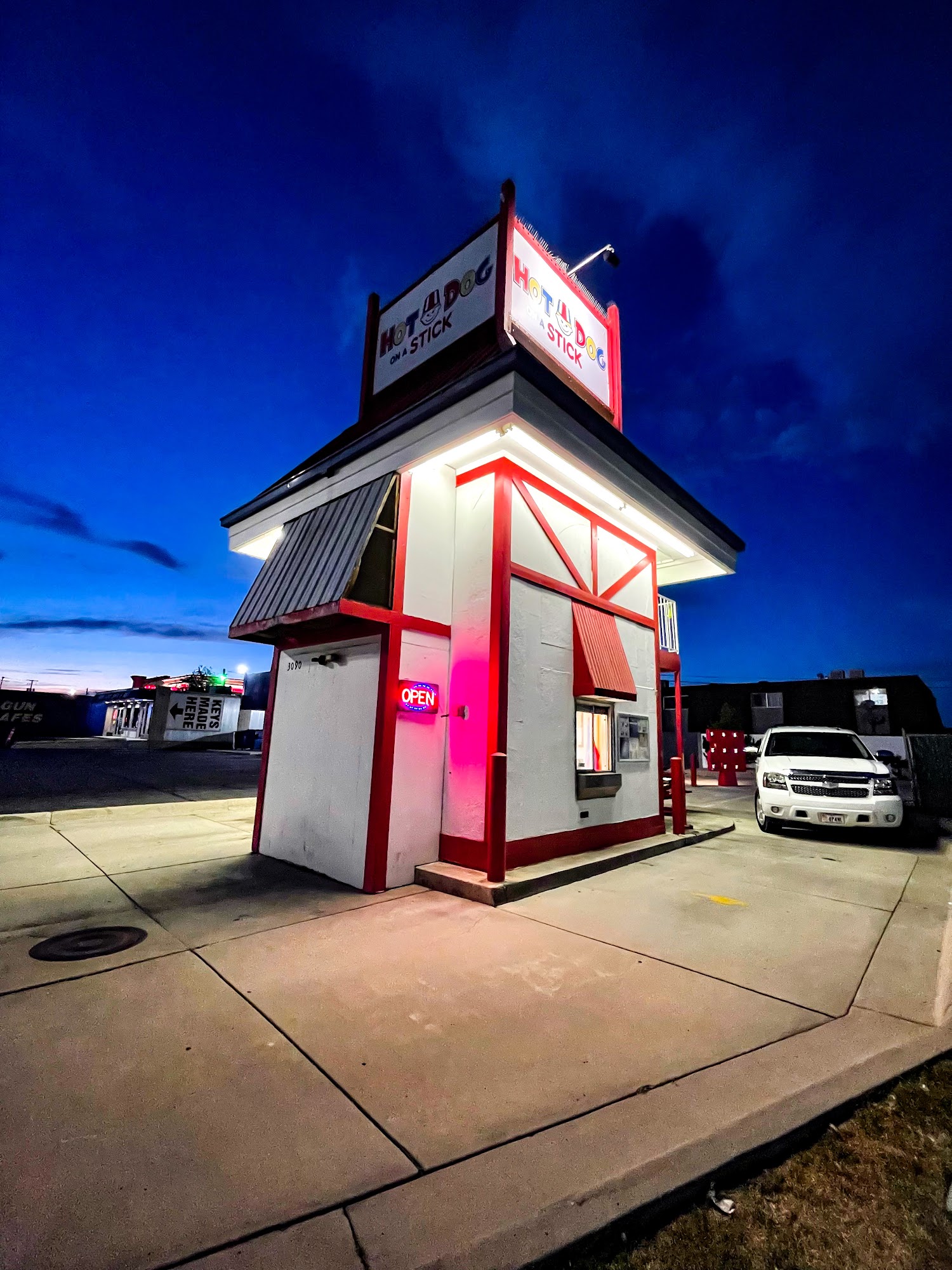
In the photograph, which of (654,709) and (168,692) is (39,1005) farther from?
(168,692)

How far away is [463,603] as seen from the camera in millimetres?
6742

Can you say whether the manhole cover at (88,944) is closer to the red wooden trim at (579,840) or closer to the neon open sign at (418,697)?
the neon open sign at (418,697)

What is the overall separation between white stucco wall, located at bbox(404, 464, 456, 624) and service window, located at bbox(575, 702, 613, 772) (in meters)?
2.47

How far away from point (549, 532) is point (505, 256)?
348 centimetres

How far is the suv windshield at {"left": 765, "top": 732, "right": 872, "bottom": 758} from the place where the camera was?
930 cm

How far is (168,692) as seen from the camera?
99.2 ft

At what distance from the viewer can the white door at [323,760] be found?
609cm

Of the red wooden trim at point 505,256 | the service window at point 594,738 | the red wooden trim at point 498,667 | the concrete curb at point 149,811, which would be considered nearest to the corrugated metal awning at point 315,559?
the red wooden trim at point 498,667

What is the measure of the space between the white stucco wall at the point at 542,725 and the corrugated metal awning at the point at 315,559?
189 cm

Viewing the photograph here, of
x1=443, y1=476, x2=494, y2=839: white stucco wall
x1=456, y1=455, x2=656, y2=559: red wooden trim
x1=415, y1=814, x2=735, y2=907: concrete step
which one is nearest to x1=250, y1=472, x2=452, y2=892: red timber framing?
x1=443, y1=476, x2=494, y2=839: white stucco wall

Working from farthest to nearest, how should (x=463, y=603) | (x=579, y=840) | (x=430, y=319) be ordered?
(x=430, y=319)
(x=579, y=840)
(x=463, y=603)

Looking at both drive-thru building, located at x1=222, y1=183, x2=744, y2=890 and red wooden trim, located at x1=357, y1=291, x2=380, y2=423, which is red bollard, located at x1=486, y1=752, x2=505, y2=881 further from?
red wooden trim, located at x1=357, y1=291, x2=380, y2=423

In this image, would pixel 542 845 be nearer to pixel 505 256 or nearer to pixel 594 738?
pixel 594 738

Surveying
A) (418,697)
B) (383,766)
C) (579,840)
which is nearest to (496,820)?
(383,766)
